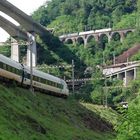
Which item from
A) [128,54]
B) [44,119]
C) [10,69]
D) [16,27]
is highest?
[16,27]

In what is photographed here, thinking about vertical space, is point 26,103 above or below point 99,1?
below

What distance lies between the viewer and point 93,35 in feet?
452

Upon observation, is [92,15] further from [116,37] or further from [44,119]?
[44,119]

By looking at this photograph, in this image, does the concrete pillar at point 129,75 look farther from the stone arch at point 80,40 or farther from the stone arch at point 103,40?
the stone arch at point 80,40

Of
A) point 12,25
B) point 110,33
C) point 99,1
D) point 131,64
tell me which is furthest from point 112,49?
point 12,25

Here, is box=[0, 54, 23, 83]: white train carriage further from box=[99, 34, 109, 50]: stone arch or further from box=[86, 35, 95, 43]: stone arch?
box=[86, 35, 95, 43]: stone arch

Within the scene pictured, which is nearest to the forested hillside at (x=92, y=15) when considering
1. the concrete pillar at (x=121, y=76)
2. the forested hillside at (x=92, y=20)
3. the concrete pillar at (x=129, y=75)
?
the forested hillside at (x=92, y=20)

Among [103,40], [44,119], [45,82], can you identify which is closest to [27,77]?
[45,82]

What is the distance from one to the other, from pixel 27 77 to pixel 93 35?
9118cm

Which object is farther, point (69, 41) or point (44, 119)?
point (69, 41)

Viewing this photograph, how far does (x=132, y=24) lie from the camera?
141125mm

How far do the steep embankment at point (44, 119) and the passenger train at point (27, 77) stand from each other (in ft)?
2.76

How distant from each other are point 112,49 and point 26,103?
290ft

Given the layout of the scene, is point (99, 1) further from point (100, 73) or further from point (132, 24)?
point (100, 73)
